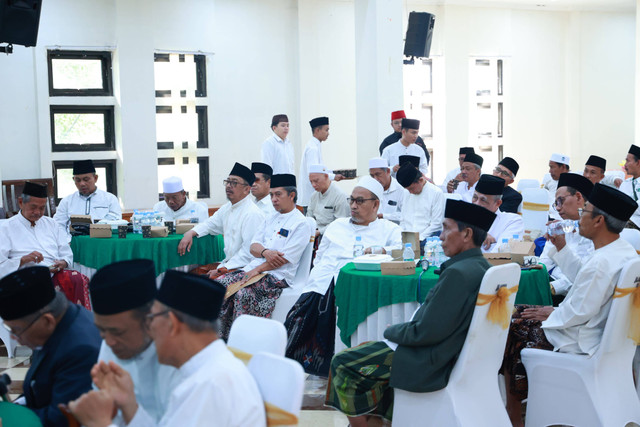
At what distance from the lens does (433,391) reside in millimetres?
3184

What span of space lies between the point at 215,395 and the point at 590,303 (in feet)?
6.72

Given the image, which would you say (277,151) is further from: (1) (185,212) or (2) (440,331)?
(2) (440,331)

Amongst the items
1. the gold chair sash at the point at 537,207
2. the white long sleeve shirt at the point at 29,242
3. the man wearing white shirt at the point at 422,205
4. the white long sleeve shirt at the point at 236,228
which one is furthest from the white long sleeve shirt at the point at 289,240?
the gold chair sash at the point at 537,207

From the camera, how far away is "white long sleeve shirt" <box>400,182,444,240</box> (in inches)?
266

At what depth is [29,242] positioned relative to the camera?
6082 mm

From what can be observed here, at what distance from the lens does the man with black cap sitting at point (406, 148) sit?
347 inches

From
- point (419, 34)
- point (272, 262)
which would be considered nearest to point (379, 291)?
point (272, 262)

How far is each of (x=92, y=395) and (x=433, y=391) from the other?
167cm

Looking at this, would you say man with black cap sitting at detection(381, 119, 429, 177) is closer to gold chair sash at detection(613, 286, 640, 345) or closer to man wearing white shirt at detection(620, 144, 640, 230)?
man wearing white shirt at detection(620, 144, 640, 230)

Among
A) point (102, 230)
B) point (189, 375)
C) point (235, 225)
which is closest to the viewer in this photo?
point (189, 375)

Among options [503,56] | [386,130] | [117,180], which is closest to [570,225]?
[386,130]

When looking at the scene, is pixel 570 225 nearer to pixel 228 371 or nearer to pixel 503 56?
pixel 228 371

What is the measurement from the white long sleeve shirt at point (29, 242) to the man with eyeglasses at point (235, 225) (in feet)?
3.27

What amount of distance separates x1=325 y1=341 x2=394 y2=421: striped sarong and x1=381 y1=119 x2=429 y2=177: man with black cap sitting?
18.0ft
